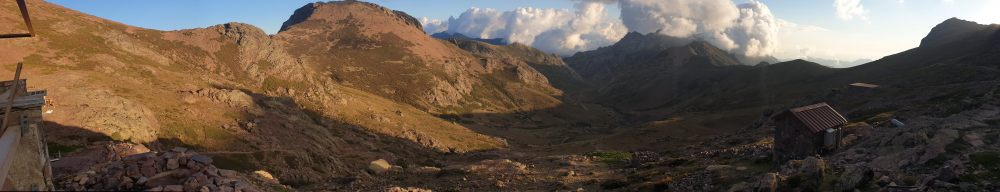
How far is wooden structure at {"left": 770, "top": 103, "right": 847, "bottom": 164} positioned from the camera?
112 feet

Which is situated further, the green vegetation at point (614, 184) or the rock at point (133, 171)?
the green vegetation at point (614, 184)

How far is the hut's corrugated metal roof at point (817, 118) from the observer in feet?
112

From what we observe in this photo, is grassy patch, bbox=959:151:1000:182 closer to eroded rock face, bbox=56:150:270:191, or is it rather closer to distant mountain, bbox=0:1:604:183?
eroded rock face, bbox=56:150:270:191

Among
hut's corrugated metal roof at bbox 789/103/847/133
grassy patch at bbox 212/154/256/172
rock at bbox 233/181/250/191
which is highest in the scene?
hut's corrugated metal roof at bbox 789/103/847/133

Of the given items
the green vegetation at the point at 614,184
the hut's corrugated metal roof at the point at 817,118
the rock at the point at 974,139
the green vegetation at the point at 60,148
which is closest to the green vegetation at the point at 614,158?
the green vegetation at the point at 614,184

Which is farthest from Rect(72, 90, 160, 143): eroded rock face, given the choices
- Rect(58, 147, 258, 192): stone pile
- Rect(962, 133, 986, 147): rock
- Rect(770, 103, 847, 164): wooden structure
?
Rect(962, 133, 986, 147): rock

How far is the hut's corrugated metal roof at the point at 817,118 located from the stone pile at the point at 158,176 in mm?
33535

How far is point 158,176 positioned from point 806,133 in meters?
36.5

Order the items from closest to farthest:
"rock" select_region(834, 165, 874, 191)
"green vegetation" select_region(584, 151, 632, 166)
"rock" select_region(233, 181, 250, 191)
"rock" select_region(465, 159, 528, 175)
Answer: "rock" select_region(233, 181, 250, 191) → "rock" select_region(834, 165, 874, 191) → "rock" select_region(465, 159, 528, 175) → "green vegetation" select_region(584, 151, 632, 166)

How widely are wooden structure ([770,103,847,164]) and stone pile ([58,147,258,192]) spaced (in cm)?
3303

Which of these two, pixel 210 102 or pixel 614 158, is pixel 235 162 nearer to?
pixel 210 102

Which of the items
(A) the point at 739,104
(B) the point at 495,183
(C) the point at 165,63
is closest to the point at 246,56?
(C) the point at 165,63

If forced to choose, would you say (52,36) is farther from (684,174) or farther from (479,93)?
(479,93)

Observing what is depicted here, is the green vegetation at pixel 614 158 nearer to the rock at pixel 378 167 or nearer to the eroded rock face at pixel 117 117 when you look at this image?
the rock at pixel 378 167
